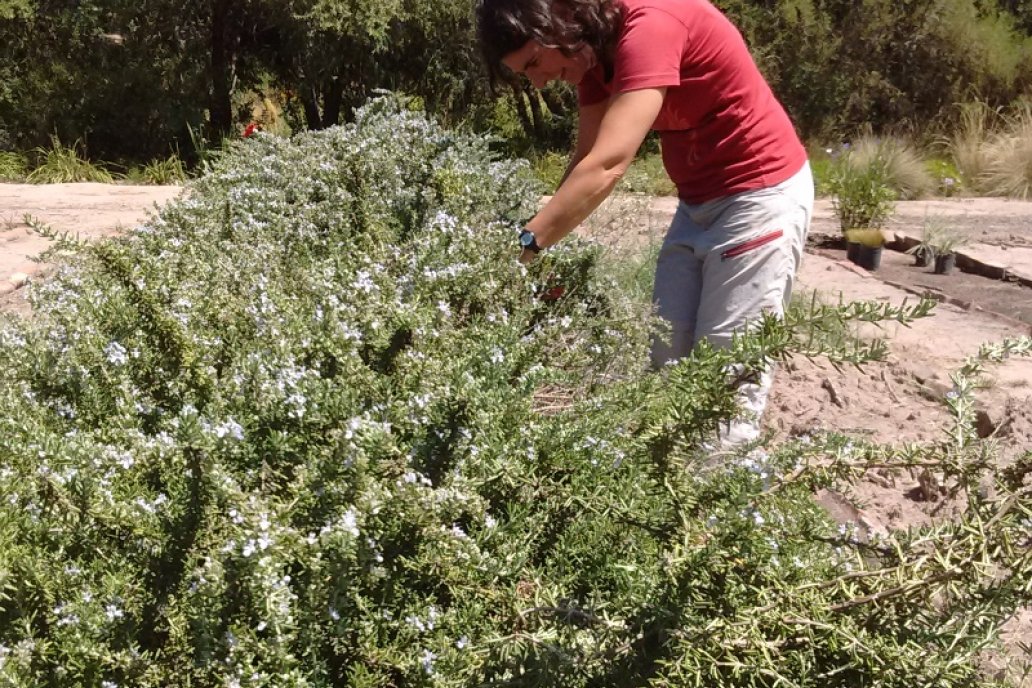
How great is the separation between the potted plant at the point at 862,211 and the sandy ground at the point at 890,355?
166 millimetres

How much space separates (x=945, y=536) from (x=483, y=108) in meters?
10.3

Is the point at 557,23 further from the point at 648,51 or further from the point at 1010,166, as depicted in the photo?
the point at 1010,166

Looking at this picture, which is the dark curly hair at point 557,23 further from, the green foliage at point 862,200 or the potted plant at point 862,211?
the green foliage at point 862,200

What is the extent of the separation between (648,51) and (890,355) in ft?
4.00

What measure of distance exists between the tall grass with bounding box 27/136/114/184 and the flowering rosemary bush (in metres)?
8.42

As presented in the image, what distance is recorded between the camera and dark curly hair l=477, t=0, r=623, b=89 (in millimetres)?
2699

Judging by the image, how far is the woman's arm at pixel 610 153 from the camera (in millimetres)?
2582

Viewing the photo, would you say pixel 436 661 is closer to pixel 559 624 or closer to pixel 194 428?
pixel 559 624

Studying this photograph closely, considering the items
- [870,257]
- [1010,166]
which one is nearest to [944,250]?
[870,257]

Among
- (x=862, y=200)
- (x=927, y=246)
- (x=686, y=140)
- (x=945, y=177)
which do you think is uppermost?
(x=686, y=140)

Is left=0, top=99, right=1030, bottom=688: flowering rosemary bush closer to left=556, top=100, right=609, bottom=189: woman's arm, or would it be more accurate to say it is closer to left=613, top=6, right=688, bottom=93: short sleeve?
left=613, top=6, right=688, bottom=93: short sleeve

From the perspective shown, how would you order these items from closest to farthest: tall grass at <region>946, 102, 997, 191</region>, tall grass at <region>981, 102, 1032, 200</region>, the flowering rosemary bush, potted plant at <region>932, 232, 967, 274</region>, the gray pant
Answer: the flowering rosemary bush < the gray pant < potted plant at <region>932, 232, 967, 274</region> < tall grass at <region>981, 102, 1032, 200</region> < tall grass at <region>946, 102, 997, 191</region>

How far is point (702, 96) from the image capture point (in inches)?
114

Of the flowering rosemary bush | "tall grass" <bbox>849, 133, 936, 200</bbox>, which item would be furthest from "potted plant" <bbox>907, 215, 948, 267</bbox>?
the flowering rosemary bush
